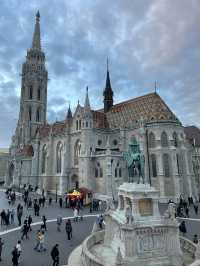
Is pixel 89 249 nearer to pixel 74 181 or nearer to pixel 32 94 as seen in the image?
pixel 74 181

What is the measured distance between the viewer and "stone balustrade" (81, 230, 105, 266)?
10.0 metres

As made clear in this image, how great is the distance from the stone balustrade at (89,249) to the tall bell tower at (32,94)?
5398cm

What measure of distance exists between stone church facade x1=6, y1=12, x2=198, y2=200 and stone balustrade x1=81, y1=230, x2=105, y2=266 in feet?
68.0

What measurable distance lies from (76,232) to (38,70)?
62.1 m

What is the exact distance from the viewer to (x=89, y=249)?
44.6ft

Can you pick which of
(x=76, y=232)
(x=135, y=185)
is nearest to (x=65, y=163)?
(x=76, y=232)

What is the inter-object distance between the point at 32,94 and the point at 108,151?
41116mm

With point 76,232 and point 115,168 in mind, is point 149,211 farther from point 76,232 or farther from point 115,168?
point 115,168

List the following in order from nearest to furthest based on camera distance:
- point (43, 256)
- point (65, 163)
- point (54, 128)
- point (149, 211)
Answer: point (149, 211)
point (43, 256)
point (65, 163)
point (54, 128)

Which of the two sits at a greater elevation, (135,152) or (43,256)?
(135,152)

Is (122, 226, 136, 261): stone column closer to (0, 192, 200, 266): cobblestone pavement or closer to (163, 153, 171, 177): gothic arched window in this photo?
(0, 192, 200, 266): cobblestone pavement

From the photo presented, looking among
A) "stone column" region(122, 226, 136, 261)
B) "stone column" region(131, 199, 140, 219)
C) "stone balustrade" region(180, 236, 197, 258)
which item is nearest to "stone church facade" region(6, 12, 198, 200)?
"stone balustrade" region(180, 236, 197, 258)

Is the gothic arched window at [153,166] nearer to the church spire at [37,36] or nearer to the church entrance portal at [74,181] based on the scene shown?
the church entrance portal at [74,181]

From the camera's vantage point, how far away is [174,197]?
117ft
